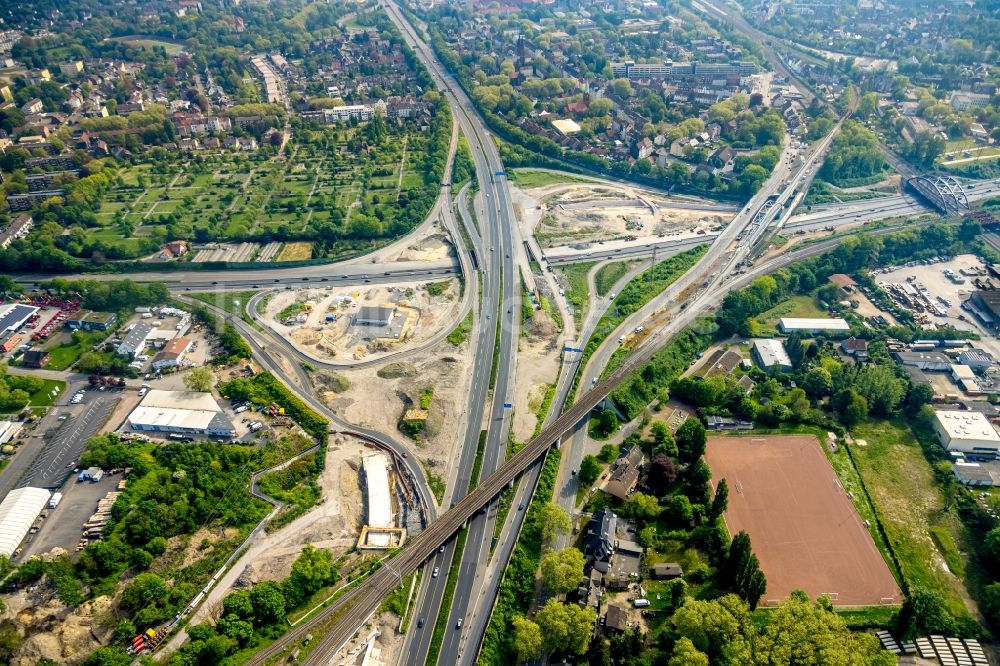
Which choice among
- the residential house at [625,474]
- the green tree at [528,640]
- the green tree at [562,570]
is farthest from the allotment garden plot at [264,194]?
the green tree at [528,640]

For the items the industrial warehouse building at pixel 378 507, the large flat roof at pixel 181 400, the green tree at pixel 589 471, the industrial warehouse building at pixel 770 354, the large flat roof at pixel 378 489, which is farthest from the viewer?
the industrial warehouse building at pixel 770 354

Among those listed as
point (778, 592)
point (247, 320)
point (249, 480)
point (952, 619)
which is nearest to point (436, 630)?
point (249, 480)

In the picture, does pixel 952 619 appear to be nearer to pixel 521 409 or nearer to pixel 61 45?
pixel 521 409

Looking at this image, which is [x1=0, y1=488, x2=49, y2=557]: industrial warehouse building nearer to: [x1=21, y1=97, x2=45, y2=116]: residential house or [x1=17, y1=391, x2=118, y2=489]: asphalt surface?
[x1=17, y1=391, x2=118, y2=489]: asphalt surface

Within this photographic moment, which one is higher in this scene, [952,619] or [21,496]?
[21,496]

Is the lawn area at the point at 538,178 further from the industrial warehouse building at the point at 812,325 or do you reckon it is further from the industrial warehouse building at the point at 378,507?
the industrial warehouse building at the point at 378,507

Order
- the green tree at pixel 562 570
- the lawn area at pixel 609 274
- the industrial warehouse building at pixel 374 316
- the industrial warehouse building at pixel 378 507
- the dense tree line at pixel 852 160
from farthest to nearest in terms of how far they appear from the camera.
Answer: the dense tree line at pixel 852 160, the lawn area at pixel 609 274, the industrial warehouse building at pixel 374 316, the industrial warehouse building at pixel 378 507, the green tree at pixel 562 570

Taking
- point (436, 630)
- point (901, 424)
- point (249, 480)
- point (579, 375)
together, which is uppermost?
point (579, 375)

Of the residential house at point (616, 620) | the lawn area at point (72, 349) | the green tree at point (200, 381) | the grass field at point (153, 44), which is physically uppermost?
the grass field at point (153, 44)
